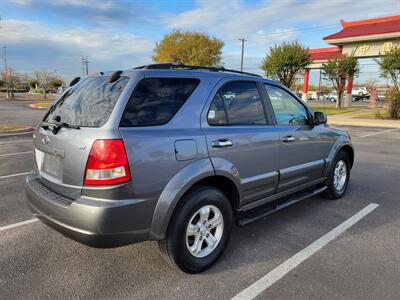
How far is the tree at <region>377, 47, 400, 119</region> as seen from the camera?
2002 centimetres

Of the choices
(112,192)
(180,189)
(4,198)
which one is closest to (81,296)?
(112,192)

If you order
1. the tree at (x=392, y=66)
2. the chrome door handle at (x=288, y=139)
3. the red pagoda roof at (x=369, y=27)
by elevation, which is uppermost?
the red pagoda roof at (x=369, y=27)

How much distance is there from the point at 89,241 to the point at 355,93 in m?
61.2

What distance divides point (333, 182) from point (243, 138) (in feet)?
7.69

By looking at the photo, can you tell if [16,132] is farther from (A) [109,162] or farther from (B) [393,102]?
(B) [393,102]

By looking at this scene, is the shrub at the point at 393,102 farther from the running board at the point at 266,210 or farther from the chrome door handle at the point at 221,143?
the chrome door handle at the point at 221,143

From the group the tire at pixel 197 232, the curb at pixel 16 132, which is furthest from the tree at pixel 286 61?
the tire at pixel 197 232

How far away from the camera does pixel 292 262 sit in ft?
10.1

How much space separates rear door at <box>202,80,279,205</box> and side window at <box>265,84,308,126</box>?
231 millimetres

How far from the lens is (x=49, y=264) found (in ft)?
9.86

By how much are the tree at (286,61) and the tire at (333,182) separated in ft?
75.4

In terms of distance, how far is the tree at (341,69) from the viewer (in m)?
27.2

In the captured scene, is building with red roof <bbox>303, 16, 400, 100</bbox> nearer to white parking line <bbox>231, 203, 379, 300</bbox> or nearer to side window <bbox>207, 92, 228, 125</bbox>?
white parking line <bbox>231, 203, 379, 300</bbox>

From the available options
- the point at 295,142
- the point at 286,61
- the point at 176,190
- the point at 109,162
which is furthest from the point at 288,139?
the point at 286,61
